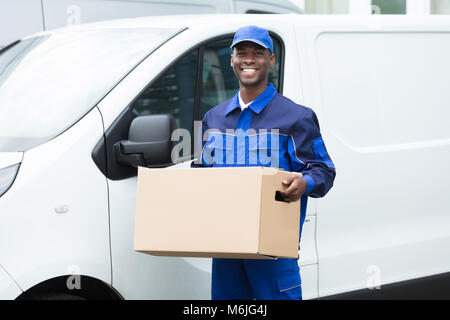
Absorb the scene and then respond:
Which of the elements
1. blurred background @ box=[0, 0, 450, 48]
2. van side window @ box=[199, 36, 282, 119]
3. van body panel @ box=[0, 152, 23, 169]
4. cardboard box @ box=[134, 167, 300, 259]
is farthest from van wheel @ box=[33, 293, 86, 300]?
blurred background @ box=[0, 0, 450, 48]

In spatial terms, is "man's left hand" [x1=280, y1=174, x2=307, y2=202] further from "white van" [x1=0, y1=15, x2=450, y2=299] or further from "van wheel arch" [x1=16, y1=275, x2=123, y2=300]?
"van wheel arch" [x1=16, y1=275, x2=123, y2=300]

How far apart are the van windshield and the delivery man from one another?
0.56 metres

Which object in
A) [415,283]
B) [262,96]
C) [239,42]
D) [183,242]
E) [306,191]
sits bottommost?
[415,283]

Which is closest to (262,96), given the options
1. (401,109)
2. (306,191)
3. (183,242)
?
(306,191)

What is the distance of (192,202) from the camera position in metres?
2.77

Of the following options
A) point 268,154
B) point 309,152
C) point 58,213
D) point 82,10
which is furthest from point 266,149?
point 82,10

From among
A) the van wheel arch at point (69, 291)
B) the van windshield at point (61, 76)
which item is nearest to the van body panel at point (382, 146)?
the van windshield at point (61, 76)

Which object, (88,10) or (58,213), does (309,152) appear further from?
(88,10)

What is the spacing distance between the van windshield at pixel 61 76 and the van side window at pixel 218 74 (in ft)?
0.80

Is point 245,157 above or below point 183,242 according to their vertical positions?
above

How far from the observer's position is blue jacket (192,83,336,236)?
2918mm

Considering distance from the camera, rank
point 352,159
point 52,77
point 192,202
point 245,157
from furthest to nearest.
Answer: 1. point 352,159
2. point 52,77
3. point 245,157
4. point 192,202

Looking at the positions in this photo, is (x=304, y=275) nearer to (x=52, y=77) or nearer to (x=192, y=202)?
(x=192, y=202)

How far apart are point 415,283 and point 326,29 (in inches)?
55.8
